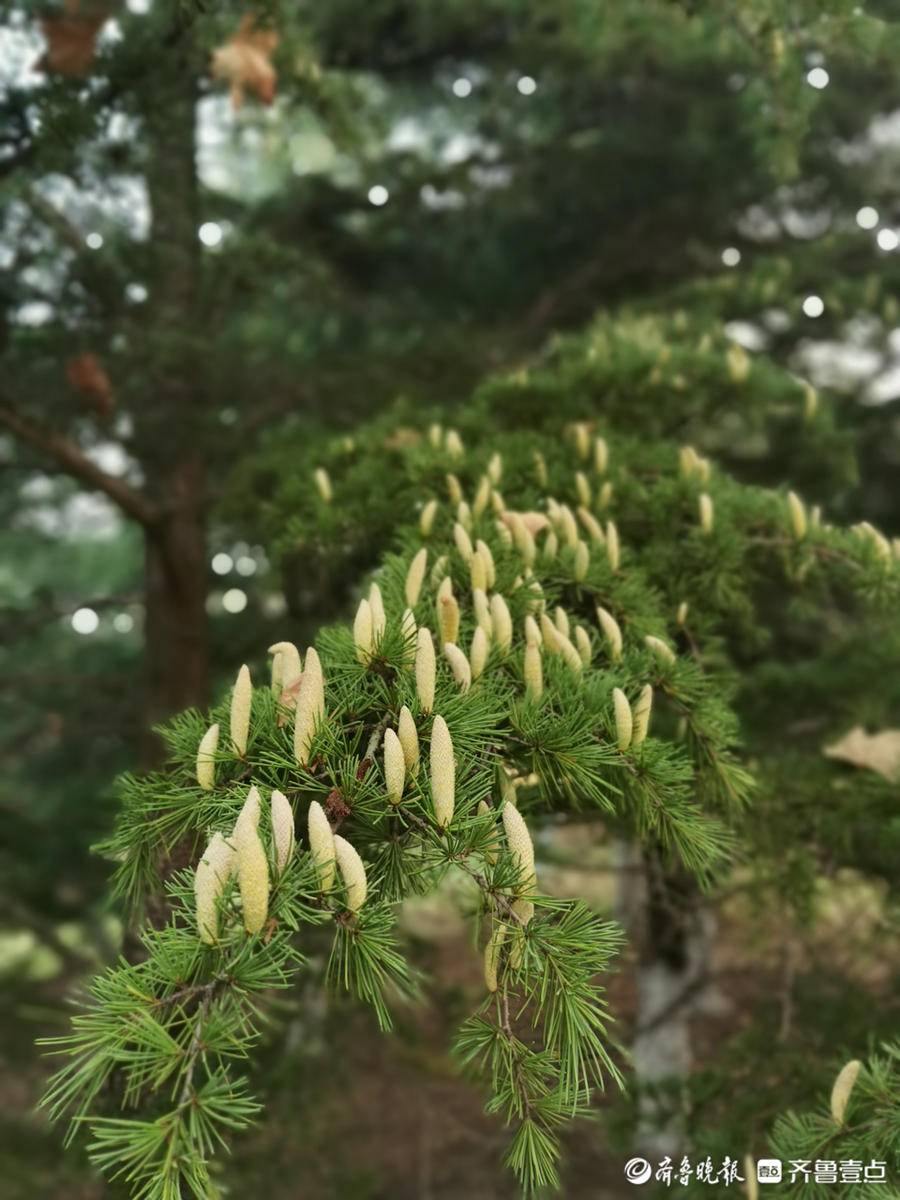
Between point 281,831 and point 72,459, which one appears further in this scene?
point 72,459

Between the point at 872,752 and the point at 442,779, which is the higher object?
the point at 442,779

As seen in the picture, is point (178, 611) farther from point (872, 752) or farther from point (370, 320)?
point (872, 752)

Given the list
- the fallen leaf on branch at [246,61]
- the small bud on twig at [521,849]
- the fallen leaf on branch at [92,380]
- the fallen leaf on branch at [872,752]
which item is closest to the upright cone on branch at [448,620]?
the small bud on twig at [521,849]

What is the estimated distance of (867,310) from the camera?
348cm

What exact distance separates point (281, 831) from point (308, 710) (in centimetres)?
16

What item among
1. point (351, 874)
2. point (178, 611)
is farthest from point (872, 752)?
point (178, 611)

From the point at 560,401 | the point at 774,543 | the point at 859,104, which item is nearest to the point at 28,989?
the point at 560,401

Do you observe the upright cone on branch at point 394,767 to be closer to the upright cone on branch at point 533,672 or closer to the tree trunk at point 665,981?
the upright cone on branch at point 533,672

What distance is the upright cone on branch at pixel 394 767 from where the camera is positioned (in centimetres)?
100

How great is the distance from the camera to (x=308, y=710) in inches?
41.1

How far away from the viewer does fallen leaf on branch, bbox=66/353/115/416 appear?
284 centimetres

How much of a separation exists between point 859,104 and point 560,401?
360 cm

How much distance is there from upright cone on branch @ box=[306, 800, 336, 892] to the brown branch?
2083 mm

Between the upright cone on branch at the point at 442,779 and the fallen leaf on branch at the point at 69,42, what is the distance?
6.90 ft
